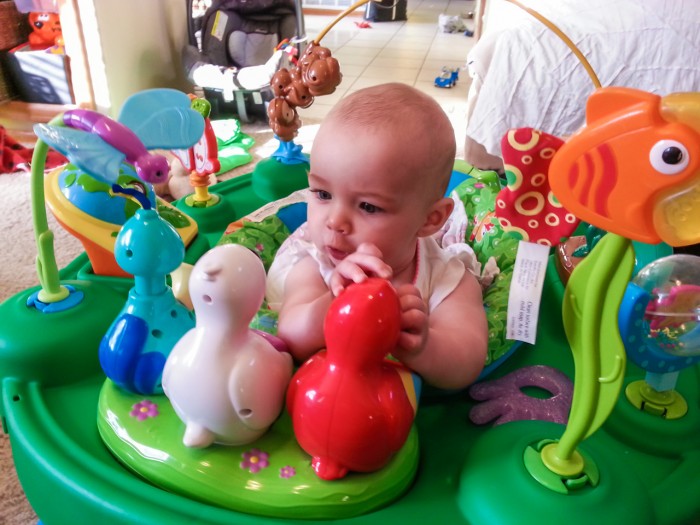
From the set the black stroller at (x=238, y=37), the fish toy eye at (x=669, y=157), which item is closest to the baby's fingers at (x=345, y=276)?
the fish toy eye at (x=669, y=157)

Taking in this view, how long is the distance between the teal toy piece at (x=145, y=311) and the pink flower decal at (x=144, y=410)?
0.4 inches

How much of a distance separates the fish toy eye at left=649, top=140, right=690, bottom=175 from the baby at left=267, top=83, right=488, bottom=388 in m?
0.23

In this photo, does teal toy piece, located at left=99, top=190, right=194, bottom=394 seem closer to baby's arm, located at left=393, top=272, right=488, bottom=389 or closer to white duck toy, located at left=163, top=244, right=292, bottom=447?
white duck toy, located at left=163, top=244, right=292, bottom=447

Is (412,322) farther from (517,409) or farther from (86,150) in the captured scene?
(86,150)

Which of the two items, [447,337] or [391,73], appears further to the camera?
[391,73]

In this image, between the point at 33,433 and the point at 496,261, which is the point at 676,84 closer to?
the point at 496,261

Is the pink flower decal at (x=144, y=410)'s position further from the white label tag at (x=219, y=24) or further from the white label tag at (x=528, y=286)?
the white label tag at (x=219, y=24)

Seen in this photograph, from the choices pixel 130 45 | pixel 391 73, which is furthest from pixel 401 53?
pixel 130 45

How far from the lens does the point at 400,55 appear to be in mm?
3598

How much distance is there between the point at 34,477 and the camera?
0.57 meters

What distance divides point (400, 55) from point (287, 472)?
340cm

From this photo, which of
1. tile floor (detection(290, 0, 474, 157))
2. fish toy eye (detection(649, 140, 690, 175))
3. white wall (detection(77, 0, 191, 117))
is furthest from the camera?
tile floor (detection(290, 0, 474, 157))

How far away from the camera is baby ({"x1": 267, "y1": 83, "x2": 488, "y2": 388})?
57cm

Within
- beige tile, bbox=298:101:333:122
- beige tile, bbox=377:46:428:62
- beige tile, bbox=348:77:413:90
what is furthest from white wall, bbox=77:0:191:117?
beige tile, bbox=377:46:428:62
